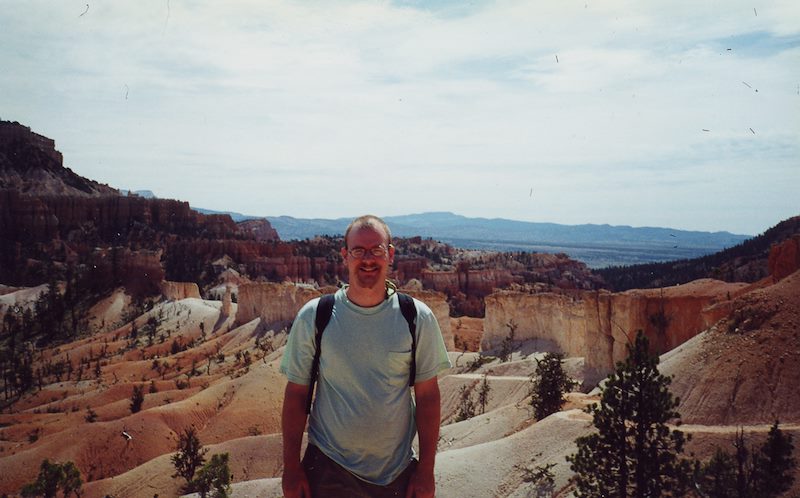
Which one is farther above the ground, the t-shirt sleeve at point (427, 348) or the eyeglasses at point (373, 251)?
the eyeglasses at point (373, 251)

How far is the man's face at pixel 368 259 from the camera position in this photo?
4129mm

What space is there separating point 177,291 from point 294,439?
64.6 meters

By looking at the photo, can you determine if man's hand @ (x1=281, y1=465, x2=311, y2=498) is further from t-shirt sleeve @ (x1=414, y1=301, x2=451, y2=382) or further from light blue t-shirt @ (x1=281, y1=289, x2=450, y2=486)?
t-shirt sleeve @ (x1=414, y1=301, x2=451, y2=382)

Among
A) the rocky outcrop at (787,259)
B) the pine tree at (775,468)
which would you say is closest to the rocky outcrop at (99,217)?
the rocky outcrop at (787,259)

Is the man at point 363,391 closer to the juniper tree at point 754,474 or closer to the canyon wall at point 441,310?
the juniper tree at point 754,474

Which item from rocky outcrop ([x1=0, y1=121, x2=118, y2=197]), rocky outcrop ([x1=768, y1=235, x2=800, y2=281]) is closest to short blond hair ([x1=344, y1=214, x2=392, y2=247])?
rocky outcrop ([x1=768, y1=235, x2=800, y2=281])

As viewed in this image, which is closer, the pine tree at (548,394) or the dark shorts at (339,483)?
the dark shorts at (339,483)

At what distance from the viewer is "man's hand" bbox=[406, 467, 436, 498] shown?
13.4 ft

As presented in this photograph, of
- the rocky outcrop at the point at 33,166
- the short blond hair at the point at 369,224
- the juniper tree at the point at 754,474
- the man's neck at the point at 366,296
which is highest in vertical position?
the rocky outcrop at the point at 33,166

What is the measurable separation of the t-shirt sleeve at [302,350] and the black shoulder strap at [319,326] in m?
0.02

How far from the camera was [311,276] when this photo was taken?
83500 mm

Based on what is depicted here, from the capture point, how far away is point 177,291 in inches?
2537

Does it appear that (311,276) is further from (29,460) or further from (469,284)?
(29,460)

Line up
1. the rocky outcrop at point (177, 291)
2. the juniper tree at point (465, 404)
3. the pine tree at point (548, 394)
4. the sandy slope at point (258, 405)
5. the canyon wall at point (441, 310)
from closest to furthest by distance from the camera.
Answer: the sandy slope at point (258, 405), the pine tree at point (548, 394), the juniper tree at point (465, 404), the canyon wall at point (441, 310), the rocky outcrop at point (177, 291)
